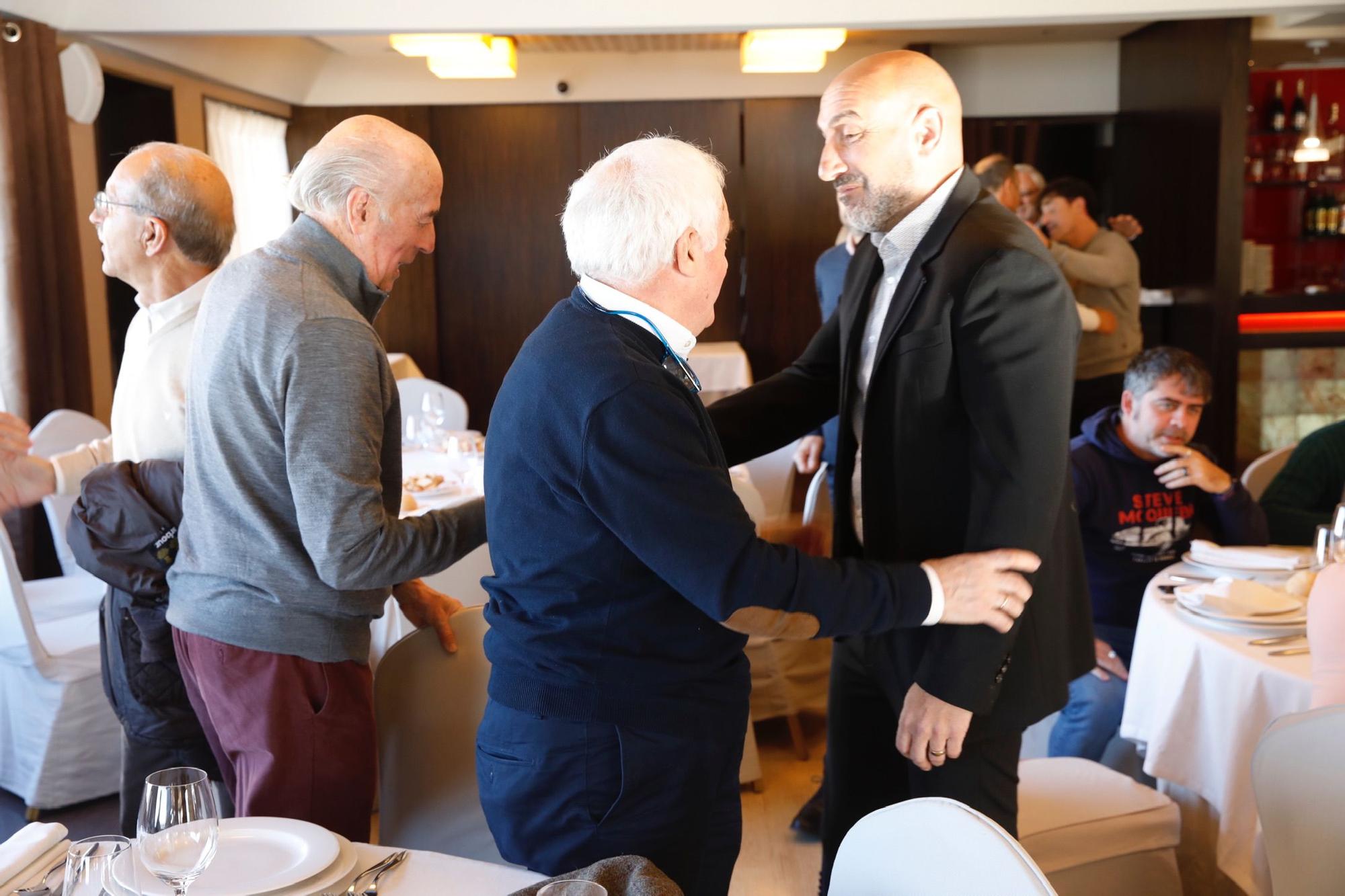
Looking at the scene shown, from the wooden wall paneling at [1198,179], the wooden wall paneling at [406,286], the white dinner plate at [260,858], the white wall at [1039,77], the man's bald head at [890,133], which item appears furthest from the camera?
the wooden wall paneling at [406,286]

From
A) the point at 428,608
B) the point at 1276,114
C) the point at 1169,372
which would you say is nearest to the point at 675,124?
the point at 1276,114

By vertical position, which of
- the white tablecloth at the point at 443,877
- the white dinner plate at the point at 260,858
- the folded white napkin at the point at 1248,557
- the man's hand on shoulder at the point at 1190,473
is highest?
the man's hand on shoulder at the point at 1190,473

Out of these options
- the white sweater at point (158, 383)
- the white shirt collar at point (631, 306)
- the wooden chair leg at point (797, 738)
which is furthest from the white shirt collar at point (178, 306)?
the wooden chair leg at point (797, 738)

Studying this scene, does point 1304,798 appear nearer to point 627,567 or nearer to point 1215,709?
point 1215,709

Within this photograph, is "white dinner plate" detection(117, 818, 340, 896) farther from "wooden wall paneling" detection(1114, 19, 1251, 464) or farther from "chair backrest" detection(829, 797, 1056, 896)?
"wooden wall paneling" detection(1114, 19, 1251, 464)

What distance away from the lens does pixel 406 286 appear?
30.0ft

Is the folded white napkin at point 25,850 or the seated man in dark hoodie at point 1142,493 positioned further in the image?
the seated man in dark hoodie at point 1142,493

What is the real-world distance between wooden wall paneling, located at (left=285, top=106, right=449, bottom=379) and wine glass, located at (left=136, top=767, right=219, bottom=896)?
25.7 ft

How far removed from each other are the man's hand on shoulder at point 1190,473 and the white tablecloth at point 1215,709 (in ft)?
1.93

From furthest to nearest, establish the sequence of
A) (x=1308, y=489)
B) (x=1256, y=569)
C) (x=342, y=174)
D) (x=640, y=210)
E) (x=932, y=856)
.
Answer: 1. (x=1308, y=489)
2. (x=1256, y=569)
3. (x=342, y=174)
4. (x=640, y=210)
5. (x=932, y=856)

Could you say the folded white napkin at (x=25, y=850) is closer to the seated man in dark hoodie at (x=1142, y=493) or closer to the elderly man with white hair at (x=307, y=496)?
the elderly man with white hair at (x=307, y=496)

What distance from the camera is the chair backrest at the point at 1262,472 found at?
14.3 feet

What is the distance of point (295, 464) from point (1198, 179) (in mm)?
7027

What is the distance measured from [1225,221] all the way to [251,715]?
269 inches
